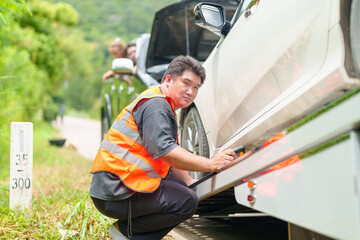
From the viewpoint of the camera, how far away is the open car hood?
20.1 ft

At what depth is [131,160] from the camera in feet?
10.2

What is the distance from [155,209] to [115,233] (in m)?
0.41

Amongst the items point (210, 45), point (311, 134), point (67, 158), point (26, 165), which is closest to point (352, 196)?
point (311, 134)

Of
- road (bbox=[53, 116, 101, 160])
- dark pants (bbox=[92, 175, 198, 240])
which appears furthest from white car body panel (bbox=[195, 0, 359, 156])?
road (bbox=[53, 116, 101, 160])

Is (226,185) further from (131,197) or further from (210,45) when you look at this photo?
(210,45)

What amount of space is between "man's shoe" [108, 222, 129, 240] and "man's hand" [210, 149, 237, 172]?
32.1 inches

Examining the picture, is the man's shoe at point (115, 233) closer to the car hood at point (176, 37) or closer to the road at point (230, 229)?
the road at point (230, 229)

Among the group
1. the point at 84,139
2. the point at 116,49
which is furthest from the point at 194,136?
the point at 84,139

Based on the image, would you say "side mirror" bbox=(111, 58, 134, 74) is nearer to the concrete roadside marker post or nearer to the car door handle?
the concrete roadside marker post

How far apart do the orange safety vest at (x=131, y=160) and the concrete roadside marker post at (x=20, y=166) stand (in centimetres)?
125

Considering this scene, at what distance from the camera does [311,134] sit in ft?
6.76

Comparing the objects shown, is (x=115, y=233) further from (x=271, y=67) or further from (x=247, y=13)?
(x=247, y=13)

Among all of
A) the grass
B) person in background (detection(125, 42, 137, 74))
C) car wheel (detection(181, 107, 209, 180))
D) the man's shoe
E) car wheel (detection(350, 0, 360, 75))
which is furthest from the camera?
person in background (detection(125, 42, 137, 74))

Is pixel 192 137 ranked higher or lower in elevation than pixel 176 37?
lower
